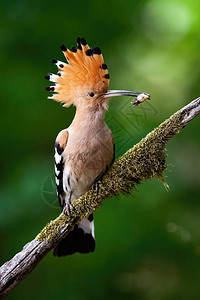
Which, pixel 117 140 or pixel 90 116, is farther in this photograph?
pixel 117 140

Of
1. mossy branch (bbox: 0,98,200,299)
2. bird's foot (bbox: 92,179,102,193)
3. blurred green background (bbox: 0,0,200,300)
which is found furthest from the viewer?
blurred green background (bbox: 0,0,200,300)

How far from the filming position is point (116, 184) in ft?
5.66

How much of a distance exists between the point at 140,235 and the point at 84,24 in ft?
4.79

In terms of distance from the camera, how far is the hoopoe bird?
1821mm

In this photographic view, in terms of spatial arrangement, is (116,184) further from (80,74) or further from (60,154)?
(80,74)

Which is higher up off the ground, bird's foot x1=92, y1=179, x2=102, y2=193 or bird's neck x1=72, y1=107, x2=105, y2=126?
bird's neck x1=72, y1=107, x2=105, y2=126

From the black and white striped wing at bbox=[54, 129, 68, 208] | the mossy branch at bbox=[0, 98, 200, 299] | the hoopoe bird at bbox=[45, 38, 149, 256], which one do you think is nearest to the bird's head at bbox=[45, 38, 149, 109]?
the hoopoe bird at bbox=[45, 38, 149, 256]

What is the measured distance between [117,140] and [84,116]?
484mm

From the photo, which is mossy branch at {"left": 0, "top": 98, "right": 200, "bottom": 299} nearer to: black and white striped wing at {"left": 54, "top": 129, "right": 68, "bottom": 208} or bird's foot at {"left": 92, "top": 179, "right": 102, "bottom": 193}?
bird's foot at {"left": 92, "top": 179, "right": 102, "bottom": 193}

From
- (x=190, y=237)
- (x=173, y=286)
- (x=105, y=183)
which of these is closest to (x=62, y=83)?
(x=105, y=183)

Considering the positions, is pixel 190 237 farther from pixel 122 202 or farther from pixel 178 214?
pixel 122 202

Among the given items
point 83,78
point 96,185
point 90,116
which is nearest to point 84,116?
point 90,116

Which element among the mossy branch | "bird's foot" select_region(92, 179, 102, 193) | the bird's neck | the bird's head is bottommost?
the mossy branch

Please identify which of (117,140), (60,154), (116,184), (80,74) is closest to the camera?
(116,184)
